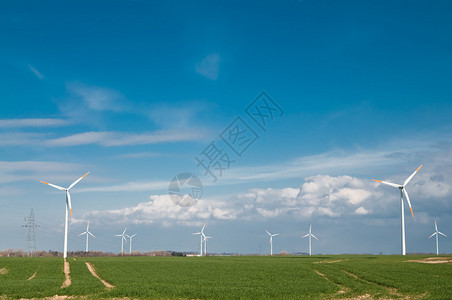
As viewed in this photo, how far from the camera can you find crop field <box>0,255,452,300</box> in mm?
43156

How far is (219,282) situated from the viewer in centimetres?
5284

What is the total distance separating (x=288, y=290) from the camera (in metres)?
45.9

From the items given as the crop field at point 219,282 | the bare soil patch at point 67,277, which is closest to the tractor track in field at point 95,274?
the crop field at point 219,282

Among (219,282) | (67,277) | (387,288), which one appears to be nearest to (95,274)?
(67,277)

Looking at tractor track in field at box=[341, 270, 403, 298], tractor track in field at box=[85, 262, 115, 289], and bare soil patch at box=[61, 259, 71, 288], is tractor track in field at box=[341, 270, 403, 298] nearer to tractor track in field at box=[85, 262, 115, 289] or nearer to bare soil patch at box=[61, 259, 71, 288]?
tractor track in field at box=[85, 262, 115, 289]

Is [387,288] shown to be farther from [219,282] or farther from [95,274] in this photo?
[95,274]

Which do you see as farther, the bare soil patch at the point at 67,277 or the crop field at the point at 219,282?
the bare soil patch at the point at 67,277

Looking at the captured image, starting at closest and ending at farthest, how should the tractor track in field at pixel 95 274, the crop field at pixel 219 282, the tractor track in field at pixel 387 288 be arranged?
the crop field at pixel 219 282, the tractor track in field at pixel 387 288, the tractor track in field at pixel 95 274

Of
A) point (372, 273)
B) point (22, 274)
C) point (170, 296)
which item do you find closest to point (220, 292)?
point (170, 296)

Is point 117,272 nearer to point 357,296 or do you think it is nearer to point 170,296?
point 170,296

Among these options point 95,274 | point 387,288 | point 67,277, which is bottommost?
point 387,288

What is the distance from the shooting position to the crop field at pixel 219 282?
4316 centimetres

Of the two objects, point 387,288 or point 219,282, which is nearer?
point 387,288

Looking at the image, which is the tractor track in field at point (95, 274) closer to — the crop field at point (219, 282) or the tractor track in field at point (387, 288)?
the crop field at point (219, 282)
